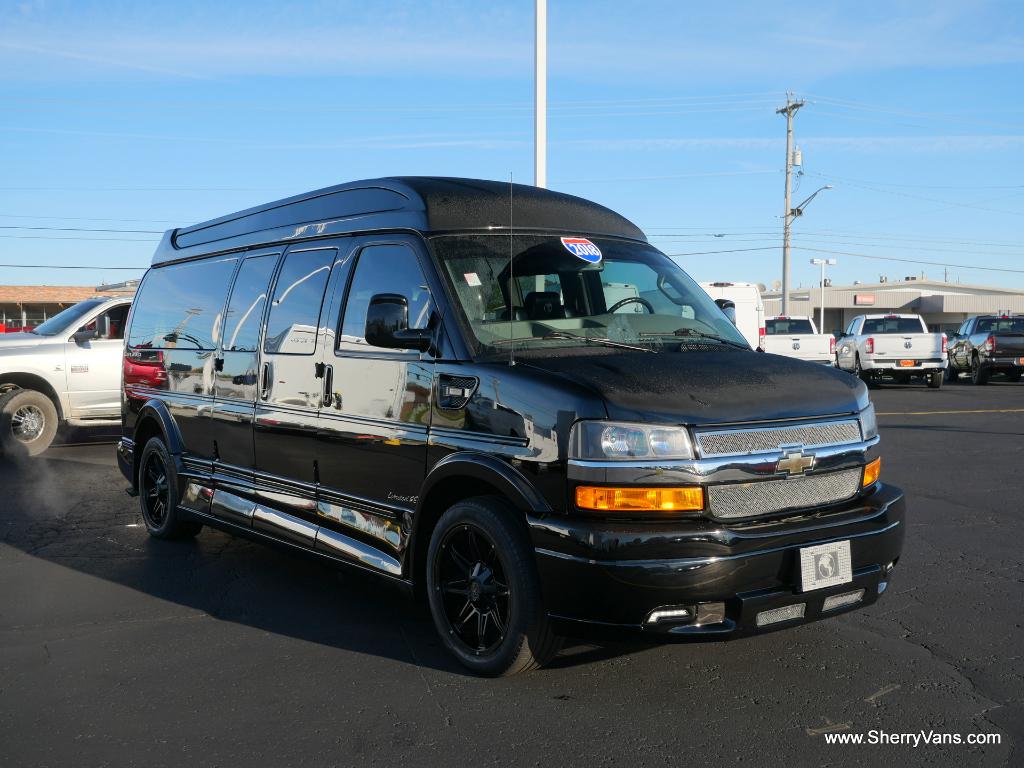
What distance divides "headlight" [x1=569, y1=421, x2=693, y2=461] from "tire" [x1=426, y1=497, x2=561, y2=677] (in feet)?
1.62

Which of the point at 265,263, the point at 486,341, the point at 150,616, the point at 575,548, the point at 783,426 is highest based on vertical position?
the point at 265,263

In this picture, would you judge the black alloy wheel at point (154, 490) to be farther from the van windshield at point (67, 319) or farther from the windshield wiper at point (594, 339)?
the van windshield at point (67, 319)

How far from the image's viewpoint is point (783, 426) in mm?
4188

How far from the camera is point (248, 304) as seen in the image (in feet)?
20.5

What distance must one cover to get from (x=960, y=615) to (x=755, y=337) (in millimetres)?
20181

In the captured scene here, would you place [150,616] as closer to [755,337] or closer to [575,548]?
[575,548]

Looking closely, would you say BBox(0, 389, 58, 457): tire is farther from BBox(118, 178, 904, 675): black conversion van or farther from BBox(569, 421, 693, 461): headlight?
BBox(569, 421, 693, 461): headlight

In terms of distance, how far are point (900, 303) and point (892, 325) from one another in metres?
53.9

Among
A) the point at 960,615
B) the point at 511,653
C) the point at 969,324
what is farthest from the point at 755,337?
the point at 511,653

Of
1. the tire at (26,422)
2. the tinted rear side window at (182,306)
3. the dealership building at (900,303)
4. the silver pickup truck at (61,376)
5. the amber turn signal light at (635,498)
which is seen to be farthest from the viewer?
the dealership building at (900,303)

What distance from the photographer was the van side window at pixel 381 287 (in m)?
4.88

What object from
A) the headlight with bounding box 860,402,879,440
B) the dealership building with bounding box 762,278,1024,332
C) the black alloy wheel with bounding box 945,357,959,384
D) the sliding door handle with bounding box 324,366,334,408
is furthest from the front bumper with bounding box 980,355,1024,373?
the dealership building with bounding box 762,278,1024,332

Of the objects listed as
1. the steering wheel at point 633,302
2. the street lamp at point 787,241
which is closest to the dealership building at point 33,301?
the street lamp at point 787,241

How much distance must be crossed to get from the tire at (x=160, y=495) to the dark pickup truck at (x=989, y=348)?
23.9m
